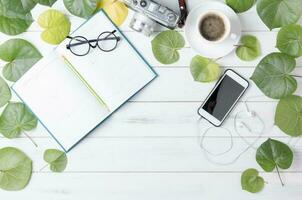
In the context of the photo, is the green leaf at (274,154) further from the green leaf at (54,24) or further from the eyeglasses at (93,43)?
the green leaf at (54,24)

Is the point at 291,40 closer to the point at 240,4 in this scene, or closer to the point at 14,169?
the point at 240,4

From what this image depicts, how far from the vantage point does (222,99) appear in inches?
41.8

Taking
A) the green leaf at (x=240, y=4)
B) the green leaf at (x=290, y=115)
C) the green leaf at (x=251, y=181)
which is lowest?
the green leaf at (x=251, y=181)

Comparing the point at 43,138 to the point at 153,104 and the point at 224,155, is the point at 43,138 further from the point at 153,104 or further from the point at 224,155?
the point at 224,155

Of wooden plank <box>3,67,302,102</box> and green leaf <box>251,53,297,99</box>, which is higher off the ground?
wooden plank <box>3,67,302,102</box>

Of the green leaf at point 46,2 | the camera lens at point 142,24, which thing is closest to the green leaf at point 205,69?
the camera lens at point 142,24

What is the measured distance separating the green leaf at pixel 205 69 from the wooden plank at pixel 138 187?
23cm

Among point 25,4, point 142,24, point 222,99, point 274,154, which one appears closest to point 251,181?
point 274,154

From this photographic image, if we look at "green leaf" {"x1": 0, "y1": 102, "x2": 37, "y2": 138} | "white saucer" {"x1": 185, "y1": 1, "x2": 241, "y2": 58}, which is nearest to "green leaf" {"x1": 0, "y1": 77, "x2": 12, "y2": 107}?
"green leaf" {"x1": 0, "y1": 102, "x2": 37, "y2": 138}

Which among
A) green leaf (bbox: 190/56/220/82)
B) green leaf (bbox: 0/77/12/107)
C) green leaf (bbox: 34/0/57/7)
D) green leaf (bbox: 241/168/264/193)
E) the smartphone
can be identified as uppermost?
green leaf (bbox: 34/0/57/7)

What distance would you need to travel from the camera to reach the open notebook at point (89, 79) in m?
1.06

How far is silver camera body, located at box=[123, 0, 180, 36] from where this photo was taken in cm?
102

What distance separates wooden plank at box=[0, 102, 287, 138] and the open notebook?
0.03 m

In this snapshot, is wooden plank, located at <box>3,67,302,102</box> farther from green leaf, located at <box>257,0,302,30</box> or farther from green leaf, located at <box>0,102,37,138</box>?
green leaf, located at <box>0,102,37,138</box>
